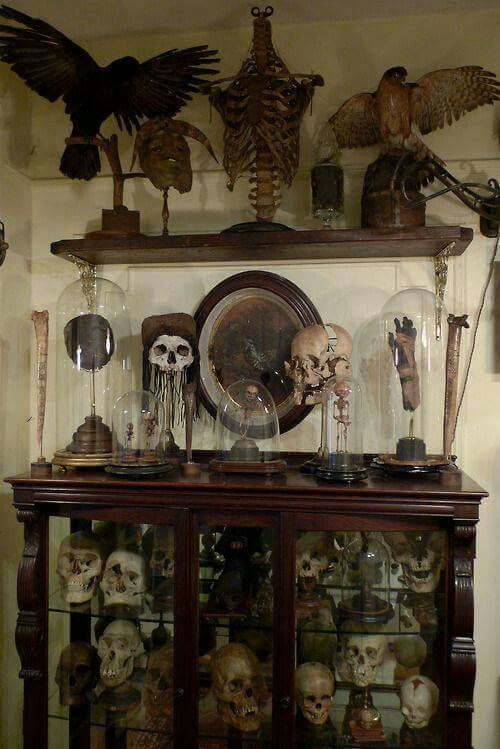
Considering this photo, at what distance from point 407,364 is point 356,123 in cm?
86

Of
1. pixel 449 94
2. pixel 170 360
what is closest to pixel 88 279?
pixel 170 360

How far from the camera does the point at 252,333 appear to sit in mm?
2447

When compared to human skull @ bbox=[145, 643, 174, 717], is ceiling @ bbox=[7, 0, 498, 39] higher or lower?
higher

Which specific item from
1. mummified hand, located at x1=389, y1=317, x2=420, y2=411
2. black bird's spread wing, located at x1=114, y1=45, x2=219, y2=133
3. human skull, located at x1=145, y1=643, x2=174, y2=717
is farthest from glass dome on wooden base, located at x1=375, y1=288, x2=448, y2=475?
black bird's spread wing, located at x1=114, y1=45, x2=219, y2=133

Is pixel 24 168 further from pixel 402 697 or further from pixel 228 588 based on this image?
pixel 402 697

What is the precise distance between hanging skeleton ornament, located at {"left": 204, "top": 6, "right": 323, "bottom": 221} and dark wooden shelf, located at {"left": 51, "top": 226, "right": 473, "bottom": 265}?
140 millimetres

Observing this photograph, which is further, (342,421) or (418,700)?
(342,421)

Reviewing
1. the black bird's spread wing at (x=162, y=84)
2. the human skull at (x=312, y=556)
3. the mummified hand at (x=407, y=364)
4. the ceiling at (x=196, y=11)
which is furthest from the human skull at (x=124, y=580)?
the ceiling at (x=196, y=11)

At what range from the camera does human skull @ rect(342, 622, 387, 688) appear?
6.59 ft

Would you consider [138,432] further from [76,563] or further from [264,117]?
[264,117]

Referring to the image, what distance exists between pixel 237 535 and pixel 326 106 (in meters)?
1.54

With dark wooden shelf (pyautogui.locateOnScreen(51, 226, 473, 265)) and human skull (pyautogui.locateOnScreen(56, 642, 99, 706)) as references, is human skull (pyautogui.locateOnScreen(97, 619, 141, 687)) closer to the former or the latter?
human skull (pyautogui.locateOnScreen(56, 642, 99, 706))

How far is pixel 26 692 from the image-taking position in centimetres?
209

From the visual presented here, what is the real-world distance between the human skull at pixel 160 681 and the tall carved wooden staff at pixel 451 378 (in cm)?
105
